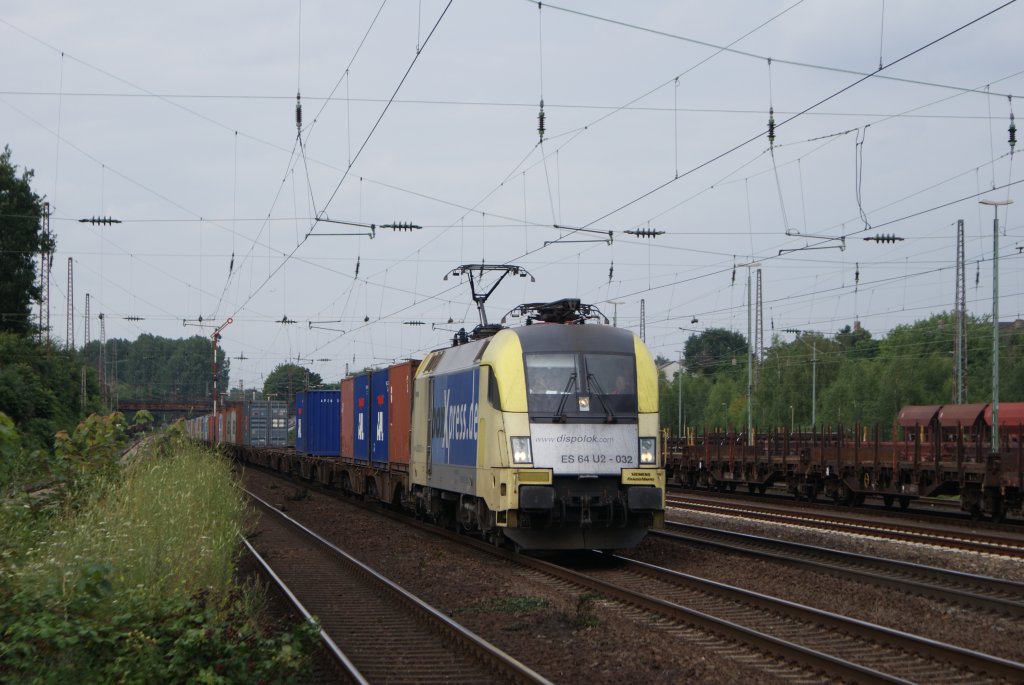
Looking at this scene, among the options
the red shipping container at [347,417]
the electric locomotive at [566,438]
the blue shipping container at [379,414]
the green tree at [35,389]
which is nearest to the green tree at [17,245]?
the green tree at [35,389]

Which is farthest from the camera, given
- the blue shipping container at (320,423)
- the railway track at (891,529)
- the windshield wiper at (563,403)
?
the blue shipping container at (320,423)

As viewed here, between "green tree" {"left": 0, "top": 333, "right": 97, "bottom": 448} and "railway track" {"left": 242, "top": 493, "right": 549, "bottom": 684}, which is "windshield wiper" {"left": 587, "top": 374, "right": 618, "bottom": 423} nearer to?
"railway track" {"left": 242, "top": 493, "right": 549, "bottom": 684}

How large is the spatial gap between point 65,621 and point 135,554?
2.28 meters

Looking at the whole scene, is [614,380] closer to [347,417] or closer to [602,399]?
[602,399]

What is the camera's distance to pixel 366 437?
86.9ft

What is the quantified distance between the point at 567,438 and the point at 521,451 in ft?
2.16

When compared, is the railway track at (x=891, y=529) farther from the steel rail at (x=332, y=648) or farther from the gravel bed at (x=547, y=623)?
the steel rail at (x=332, y=648)

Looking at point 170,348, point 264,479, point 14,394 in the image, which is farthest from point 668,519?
point 170,348

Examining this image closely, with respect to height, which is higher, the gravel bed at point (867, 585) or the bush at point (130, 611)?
the bush at point (130, 611)

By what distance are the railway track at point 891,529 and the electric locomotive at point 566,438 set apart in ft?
16.4

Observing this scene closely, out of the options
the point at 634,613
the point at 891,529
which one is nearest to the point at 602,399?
the point at 634,613

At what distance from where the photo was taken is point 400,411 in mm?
22344

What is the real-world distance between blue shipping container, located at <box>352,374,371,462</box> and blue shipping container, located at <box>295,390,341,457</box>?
11.2 ft

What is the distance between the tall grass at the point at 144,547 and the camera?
8148 mm
